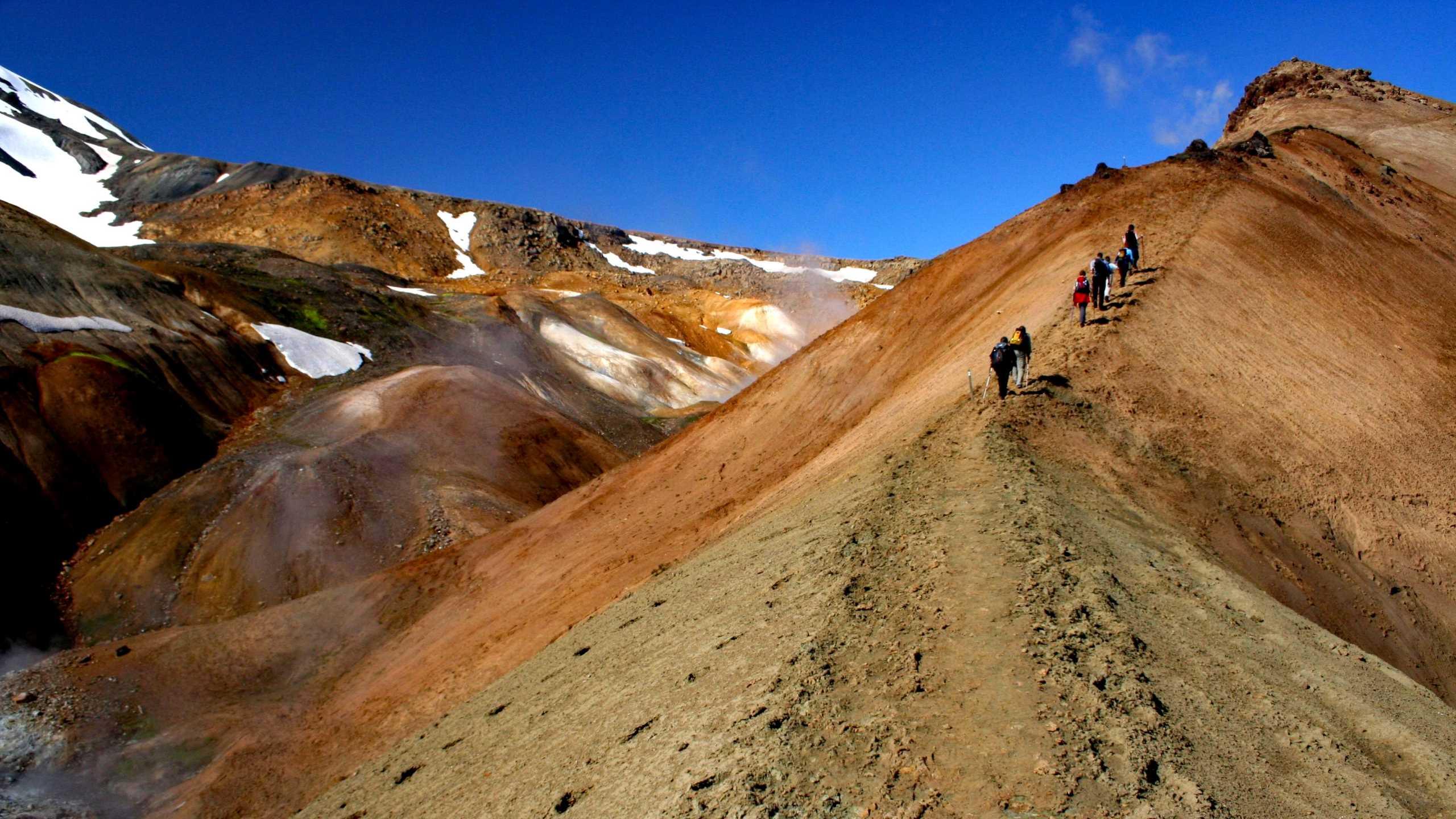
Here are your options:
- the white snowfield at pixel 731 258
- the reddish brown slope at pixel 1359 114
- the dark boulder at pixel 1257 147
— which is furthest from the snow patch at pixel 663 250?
the dark boulder at pixel 1257 147

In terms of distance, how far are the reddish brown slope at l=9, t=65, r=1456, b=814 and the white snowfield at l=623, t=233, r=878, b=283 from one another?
76893 millimetres

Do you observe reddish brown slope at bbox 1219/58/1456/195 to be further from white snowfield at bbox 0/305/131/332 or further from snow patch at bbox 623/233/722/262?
snow patch at bbox 623/233/722/262

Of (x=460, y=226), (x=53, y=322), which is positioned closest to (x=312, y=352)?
(x=53, y=322)

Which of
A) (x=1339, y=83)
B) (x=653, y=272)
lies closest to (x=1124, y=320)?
(x=1339, y=83)

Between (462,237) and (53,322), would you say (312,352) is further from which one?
(462,237)

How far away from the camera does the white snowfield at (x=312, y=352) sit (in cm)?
4059

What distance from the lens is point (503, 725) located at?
11.3 metres

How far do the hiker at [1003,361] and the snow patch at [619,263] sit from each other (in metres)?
91.4

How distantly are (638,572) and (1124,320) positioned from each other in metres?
11.0

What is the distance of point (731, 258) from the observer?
116 meters

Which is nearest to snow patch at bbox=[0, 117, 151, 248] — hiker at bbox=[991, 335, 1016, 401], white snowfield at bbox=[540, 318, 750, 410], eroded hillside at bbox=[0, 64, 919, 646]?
eroded hillside at bbox=[0, 64, 919, 646]

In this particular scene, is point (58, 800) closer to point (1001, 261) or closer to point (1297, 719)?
point (1297, 719)

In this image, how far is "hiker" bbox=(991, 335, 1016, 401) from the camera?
45.6 ft

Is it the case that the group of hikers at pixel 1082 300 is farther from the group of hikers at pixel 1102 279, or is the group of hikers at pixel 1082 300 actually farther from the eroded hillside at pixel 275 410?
the eroded hillside at pixel 275 410
